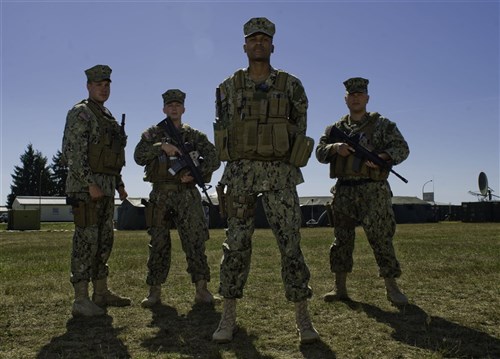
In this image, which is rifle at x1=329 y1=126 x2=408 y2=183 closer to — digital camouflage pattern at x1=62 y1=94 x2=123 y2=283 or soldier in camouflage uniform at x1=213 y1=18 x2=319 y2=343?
soldier in camouflage uniform at x1=213 y1=18 x2=319 y2=343

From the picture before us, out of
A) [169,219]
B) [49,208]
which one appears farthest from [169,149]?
[49,208]

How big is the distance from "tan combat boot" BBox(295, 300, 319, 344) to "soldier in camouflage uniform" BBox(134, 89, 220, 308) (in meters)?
1.81

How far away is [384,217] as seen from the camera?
203 inches

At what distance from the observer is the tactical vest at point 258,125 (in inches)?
157

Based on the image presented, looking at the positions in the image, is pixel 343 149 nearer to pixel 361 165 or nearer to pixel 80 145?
pixel 361 165

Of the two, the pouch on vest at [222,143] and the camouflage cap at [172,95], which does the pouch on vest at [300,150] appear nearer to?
the pouch on vest at [222,143]

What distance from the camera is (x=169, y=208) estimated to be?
5.55 meters

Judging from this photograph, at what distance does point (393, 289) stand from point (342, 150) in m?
1.66

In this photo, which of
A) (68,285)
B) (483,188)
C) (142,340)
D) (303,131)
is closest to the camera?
(142,340)

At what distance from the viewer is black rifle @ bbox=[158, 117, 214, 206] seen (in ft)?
18.0

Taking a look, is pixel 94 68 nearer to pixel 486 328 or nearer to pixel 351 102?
pixel 351 102

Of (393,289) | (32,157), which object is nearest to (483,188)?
(393,289)

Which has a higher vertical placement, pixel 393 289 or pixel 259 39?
pixel 259 39

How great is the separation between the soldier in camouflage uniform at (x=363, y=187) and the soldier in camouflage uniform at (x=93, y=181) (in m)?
2.42
